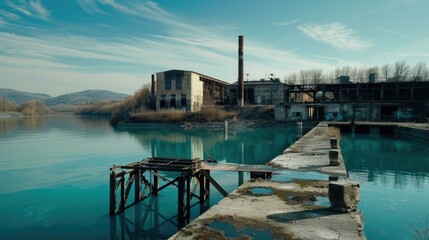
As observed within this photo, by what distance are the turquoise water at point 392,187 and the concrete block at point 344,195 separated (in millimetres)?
2399

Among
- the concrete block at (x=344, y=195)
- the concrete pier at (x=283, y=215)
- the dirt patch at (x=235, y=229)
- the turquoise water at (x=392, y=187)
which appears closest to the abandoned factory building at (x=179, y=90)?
the turquoise water at (x=392, y=187)

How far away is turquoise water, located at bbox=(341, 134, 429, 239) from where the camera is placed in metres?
8.95

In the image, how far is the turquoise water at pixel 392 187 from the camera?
8945 mm

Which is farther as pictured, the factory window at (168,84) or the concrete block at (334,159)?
the factory window at (168,84)

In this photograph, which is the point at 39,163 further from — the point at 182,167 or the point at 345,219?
the point at 345,219

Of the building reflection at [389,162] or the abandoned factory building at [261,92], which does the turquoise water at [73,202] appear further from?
the abandoned factory building at [261,92]

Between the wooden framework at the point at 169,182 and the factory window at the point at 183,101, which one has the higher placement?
the factory window at the point at 183,101

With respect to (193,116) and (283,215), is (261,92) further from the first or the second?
(283,215)

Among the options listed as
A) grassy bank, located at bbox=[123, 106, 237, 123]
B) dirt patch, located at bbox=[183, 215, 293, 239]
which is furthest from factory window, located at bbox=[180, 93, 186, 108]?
dirt patch, located at bbox=[183, 215, 293, 239]

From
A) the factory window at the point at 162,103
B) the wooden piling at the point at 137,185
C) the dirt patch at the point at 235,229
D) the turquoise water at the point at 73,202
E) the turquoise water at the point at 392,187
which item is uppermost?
the factory window at the point at 162,103

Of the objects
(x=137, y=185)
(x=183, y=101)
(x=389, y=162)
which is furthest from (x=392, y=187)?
(x=183, y=101)

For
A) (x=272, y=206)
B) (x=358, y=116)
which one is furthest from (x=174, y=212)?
(x=358, y=116)

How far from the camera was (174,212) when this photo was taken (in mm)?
10859

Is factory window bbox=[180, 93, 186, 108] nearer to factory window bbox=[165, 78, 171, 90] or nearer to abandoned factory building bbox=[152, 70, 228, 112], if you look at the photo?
abandoned factory building bbox=[152, 70, 228, 112]
